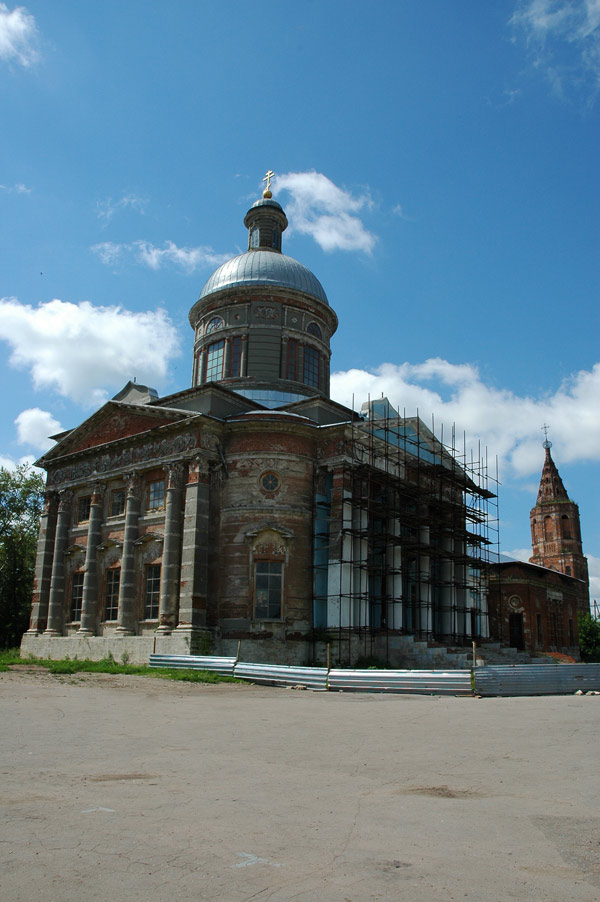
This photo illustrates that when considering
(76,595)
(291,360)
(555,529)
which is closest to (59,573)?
(76,595)

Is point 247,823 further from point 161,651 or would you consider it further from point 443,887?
point 161,651

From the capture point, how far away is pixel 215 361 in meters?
37.0

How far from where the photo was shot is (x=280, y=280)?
122ft

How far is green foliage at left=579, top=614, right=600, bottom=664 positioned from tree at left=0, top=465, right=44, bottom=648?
3997cm

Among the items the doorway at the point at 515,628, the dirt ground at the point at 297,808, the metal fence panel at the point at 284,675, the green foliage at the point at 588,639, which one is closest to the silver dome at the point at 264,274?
the metal fence panel at the point at 284,675

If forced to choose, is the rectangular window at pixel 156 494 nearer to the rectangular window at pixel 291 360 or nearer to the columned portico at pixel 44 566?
the columned portico at pixel 44 566

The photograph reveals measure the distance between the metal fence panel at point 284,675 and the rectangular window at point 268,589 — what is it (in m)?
5.14

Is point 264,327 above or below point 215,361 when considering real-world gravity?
above

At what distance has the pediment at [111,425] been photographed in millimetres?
31141

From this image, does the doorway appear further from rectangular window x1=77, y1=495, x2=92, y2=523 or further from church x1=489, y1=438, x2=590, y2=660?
rectangular window x1=77, y1=495, x2=92, y2=523

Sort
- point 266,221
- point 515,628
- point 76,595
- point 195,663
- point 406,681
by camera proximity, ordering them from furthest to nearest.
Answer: point 515,628
point 266,221
point 76,595
point 195,663
point 406,681

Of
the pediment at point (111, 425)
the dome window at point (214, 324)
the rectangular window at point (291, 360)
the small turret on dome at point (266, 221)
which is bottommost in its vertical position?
the pediment at point (111, 425)

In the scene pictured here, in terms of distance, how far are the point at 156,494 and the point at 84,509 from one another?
5.82m

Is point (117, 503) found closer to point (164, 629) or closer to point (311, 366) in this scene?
point (164, 629)
